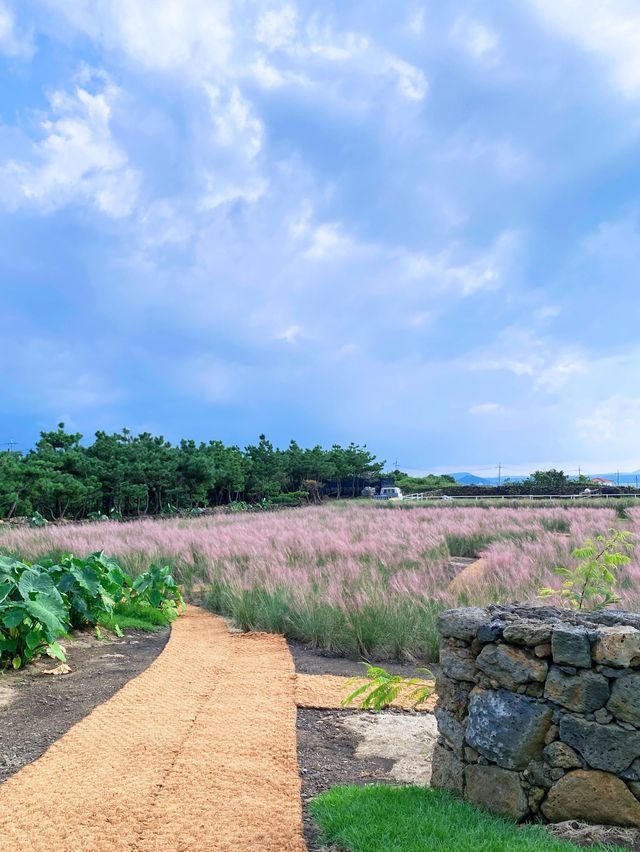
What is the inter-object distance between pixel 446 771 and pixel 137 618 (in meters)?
5.96

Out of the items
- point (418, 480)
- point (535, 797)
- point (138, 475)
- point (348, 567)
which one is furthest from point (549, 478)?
point (535, 797)

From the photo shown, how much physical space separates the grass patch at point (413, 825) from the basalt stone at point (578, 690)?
54cm

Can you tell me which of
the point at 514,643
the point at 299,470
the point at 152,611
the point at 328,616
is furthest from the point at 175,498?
the point at 514,643

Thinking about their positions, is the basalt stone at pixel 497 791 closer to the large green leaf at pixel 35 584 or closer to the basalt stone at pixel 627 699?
the basalt stone at pixel 627 699

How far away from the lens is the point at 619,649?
2801mm

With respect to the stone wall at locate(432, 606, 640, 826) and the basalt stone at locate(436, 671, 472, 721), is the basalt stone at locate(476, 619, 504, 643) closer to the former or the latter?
the stone wall at locate(432, 606, 640, 826)

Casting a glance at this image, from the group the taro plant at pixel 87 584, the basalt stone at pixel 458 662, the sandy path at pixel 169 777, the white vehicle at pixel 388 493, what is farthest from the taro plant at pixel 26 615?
the white vehicle at pixel 388 493

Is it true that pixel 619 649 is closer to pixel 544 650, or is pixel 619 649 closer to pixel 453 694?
pixel 544 650

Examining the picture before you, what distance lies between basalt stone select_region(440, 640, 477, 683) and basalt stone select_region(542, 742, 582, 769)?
46 cm

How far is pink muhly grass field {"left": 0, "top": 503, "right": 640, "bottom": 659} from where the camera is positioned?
6812 millimetres

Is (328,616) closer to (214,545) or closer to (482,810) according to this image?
(482,810)

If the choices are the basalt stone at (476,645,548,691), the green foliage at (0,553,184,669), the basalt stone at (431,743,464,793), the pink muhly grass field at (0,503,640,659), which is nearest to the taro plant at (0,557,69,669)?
the green foliage at (0,553,184,669)

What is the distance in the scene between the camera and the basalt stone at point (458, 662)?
3217 millimetres

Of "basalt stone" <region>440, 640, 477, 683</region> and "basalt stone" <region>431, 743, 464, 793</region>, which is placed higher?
"basalt stone" <region>440, 640, 477, 683</region>
